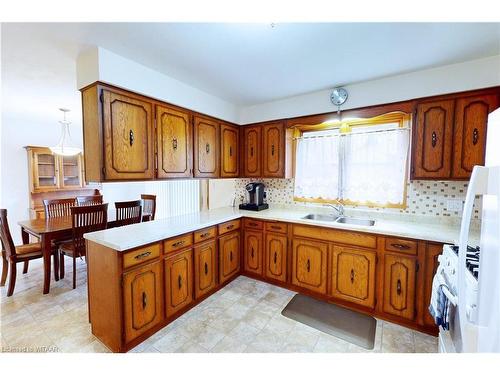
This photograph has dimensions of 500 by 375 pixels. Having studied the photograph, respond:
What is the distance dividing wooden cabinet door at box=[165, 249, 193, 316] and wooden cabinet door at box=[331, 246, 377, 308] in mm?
1431

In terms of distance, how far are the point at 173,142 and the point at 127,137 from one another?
0.47 metres

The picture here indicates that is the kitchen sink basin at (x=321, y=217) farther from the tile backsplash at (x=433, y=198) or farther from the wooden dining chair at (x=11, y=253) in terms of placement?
the wooden dining chair at (x=11, y=253)

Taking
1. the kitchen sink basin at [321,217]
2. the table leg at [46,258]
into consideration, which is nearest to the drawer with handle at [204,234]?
the kitchen sink basin at [321,217]

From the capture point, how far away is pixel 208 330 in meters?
1.84

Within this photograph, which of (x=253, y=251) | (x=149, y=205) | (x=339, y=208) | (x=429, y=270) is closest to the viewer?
(x=429, y=270)

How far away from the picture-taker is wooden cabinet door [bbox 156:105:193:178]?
2123 millimetres

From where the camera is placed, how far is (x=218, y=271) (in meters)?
2.43

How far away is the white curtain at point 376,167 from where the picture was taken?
7.50ft

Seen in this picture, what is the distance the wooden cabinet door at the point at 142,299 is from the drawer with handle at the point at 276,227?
1.25 m

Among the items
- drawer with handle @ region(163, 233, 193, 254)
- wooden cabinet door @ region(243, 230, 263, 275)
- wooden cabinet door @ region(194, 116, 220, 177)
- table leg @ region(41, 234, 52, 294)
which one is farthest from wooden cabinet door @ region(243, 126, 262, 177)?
table leg @ region(41, 234, 52, 294)

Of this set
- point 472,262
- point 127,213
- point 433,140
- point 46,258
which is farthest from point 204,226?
point 433,140

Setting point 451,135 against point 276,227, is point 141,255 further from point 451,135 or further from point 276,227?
point 451,135

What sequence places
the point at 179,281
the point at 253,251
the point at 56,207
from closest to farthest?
the point at 179,281 < the point at 253,251 < the point at 56,207
